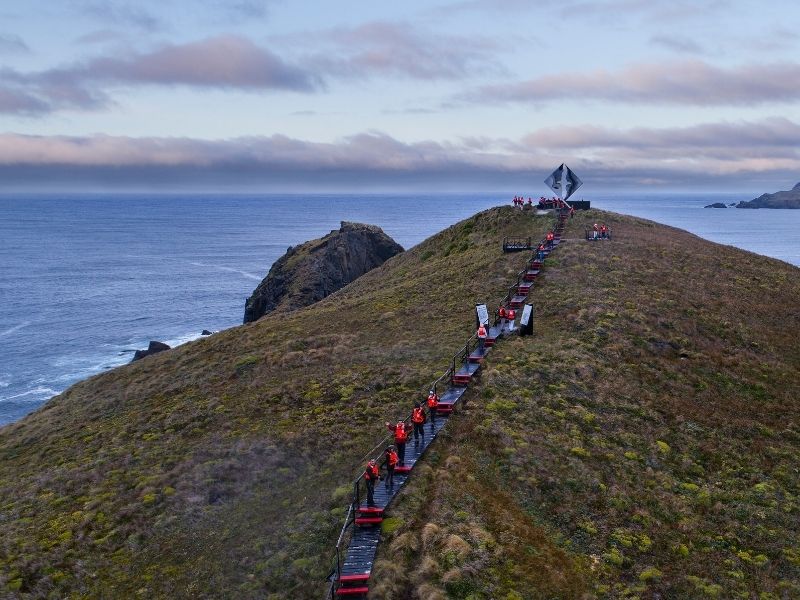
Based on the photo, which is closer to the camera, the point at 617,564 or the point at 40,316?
the point at 617,564

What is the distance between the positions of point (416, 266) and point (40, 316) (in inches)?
2716

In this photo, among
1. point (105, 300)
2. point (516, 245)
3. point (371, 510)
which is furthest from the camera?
point (105, 300)

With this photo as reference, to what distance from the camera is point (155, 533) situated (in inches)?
760

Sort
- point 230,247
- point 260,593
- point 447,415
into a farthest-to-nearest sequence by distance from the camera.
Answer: point 230,247
point 447,415
point 260,593

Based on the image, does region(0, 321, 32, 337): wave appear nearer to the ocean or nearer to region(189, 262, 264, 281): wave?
the ocean

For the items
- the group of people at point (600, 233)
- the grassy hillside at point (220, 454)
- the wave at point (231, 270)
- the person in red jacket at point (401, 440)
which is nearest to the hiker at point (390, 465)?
the person in red jacket at point (401, 440)

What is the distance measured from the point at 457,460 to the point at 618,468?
18.6ft

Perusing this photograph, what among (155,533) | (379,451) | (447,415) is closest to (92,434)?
(155,533)

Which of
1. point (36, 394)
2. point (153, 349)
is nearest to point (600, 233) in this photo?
point (153, 349)

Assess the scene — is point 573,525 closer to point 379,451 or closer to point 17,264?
point 379,451

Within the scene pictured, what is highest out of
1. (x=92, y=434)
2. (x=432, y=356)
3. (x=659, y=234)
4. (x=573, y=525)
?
(x=659, y=234)

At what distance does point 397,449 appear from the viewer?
20.2 metres

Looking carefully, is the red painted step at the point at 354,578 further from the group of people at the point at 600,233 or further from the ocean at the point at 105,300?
the ocean at the point at 105,300

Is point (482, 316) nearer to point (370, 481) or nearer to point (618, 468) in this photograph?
point (618, 468)
